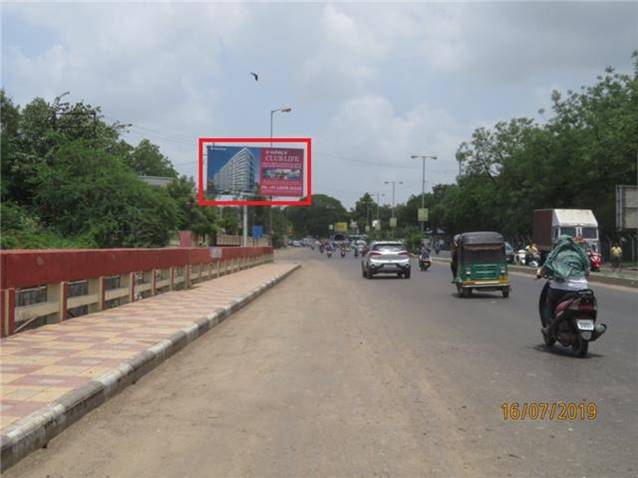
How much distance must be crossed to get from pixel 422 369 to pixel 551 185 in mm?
49145

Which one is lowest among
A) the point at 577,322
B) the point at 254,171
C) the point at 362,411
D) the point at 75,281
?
the point at 362,411

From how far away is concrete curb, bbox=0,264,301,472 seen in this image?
A: 476cm

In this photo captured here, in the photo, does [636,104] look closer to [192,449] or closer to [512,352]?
[512,352]

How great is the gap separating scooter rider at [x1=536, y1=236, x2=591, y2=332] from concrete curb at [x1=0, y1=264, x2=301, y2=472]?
5.20 m

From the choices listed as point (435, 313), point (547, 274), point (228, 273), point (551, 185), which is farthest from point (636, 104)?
point (547, 274)

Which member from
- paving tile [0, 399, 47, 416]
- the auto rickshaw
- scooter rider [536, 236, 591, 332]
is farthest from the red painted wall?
the auto rickshaw

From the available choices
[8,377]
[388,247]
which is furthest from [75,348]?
[388,247]

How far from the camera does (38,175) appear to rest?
22719 millimetres

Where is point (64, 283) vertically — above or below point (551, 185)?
below

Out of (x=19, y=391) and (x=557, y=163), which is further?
(x=557, y=163)

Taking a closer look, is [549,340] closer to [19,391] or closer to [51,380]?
[51,380]
